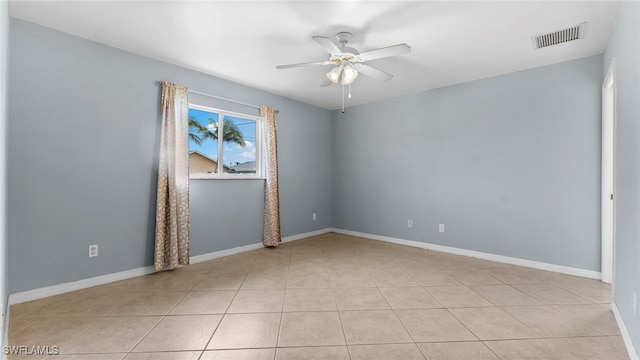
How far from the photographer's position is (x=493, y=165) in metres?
3.91

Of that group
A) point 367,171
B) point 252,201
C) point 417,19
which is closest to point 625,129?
point 417,19

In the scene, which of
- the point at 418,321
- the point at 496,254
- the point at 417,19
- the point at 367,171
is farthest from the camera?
the point at 367,171

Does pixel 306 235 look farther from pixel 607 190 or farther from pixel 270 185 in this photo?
pixel 607 190

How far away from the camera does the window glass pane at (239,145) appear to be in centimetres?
422

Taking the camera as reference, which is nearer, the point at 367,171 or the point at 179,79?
the point at 179,79

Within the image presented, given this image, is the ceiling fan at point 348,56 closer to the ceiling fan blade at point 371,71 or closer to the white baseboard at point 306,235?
the ceiling fan blade at point 371,71

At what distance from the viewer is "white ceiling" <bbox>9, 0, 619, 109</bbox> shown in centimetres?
234

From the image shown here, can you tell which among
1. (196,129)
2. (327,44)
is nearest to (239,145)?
(196,129)

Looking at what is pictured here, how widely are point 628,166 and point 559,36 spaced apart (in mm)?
1612

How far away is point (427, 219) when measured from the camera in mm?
4551

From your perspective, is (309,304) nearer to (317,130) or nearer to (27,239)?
(27,239)

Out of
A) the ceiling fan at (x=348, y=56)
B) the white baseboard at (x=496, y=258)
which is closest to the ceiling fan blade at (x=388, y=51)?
the ceiling fan at (x=348, y=56)

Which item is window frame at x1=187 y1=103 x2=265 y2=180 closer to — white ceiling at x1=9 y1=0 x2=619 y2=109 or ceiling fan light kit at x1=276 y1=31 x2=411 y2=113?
white ceiling at x1=9 y1=0 x2=619 y2=109

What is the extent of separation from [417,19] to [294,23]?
1107 mm
